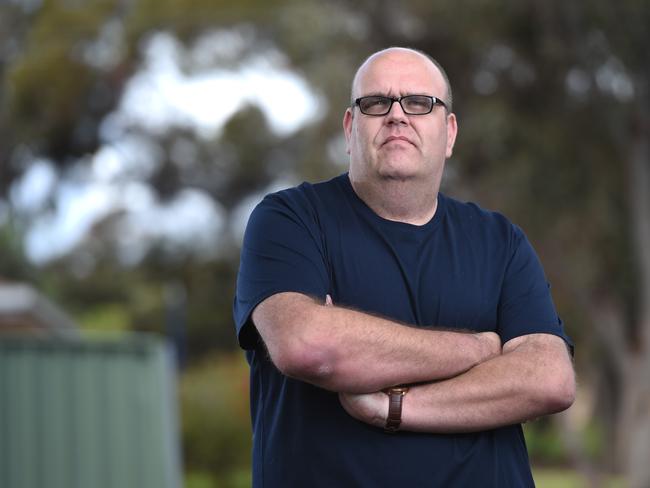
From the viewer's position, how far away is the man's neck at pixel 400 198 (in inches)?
128

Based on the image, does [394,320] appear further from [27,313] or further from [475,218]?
[27,313]

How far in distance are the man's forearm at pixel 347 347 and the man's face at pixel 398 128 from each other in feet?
1.46

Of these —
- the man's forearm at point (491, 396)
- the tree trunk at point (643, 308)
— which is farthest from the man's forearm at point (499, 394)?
the tree trunk at point (643, 308)

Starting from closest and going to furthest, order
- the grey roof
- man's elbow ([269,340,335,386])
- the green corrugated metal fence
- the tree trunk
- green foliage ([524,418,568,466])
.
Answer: man's elbow ([269,340,335,386]), the green corrugated metal fence, the grey roof, the tree trunk, green foliage ([524,418,568,466])

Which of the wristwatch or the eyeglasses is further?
the eyeglasses

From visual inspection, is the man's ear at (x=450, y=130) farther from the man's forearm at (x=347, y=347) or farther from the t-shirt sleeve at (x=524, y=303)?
the man's forearm at (x=347, y=347)

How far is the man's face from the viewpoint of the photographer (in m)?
3.23

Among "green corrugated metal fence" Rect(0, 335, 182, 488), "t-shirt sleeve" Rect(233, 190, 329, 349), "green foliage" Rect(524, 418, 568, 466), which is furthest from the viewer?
"green foliage" Rect(524, 418, 568, 466)

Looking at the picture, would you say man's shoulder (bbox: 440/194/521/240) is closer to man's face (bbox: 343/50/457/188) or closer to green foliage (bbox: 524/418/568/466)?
man's face (bbox: 343/50/457/188)

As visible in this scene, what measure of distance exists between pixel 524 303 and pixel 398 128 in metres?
0.61

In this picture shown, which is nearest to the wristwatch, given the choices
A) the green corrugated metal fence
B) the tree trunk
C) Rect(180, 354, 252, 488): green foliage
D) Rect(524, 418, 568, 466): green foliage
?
the green corrugated metal fence

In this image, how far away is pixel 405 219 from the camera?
3299mm

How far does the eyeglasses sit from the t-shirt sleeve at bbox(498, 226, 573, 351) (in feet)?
1.53

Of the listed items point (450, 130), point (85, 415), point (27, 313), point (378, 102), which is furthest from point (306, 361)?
point (27, 313)
